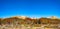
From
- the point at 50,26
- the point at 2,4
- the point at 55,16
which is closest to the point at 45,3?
the point at 55,16

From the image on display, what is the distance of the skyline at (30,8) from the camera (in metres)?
4.14

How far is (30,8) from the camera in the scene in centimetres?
418

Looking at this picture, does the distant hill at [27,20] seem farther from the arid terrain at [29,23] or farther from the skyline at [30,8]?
the skyline at [30,8]

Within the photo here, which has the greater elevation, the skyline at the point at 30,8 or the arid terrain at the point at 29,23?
the skyline at the point at 30,8

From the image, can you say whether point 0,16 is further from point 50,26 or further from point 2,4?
point 50,26

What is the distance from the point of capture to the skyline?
4145 mm

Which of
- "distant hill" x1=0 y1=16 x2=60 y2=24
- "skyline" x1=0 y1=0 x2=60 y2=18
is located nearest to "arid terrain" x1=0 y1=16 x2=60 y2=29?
"distant hill" x1=0 y1=16 x2=60 y2=24

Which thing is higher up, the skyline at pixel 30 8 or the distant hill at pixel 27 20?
the skyline at pixel 30 8

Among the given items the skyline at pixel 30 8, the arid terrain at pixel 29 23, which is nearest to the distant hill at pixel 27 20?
the arid terrain at pixel 29 23

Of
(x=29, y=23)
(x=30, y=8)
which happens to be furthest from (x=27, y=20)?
(x=30, y=8)

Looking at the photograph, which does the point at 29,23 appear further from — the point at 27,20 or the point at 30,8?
the point at 30,8

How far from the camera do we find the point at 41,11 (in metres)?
4.14

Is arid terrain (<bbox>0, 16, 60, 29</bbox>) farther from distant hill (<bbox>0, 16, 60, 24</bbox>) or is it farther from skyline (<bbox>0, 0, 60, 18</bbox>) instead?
skyline (<bbox>0, 0, 60, 18</bbox>)

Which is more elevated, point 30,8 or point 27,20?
point 30,8
